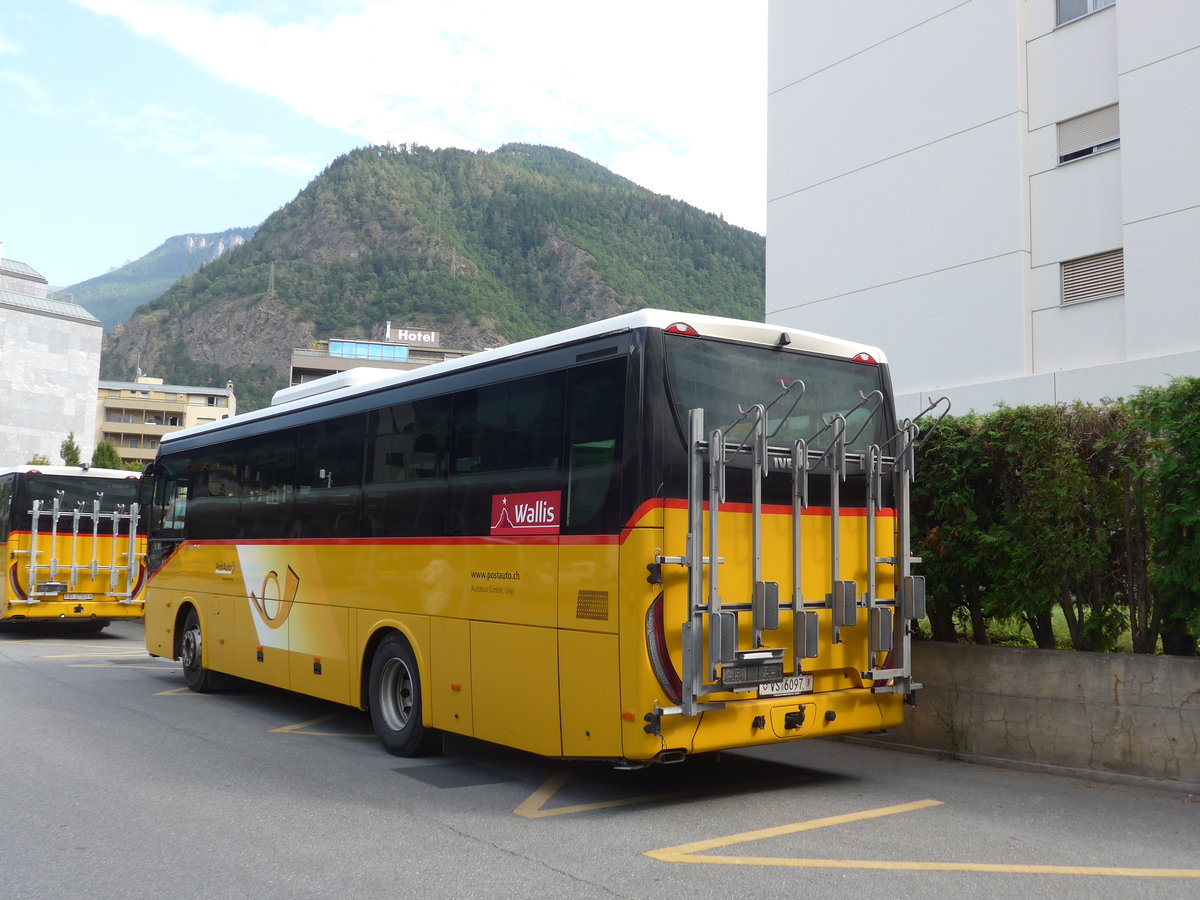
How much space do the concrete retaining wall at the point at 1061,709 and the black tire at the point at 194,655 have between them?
26.2 ft

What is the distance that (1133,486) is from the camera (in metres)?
8.17

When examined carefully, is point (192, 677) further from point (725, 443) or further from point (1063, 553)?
point (1063, 553)

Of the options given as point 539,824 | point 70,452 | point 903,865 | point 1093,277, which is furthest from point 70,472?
point 70,452

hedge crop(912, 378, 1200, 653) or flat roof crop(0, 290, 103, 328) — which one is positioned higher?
flat roof crop(0, 290, 103, 328)

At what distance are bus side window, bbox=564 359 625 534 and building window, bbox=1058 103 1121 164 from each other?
17128 millimetres

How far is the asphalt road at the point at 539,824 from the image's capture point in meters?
5.48

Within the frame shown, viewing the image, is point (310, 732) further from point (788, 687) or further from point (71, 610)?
point (71, 610)

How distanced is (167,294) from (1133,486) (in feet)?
591

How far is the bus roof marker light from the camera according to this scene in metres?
7.00

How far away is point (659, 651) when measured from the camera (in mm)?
6668

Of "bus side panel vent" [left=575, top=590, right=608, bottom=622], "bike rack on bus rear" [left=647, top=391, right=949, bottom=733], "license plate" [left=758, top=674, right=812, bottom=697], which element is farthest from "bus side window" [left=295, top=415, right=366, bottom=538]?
"license plate" [left=758, top=674, right=812, bottom=697]

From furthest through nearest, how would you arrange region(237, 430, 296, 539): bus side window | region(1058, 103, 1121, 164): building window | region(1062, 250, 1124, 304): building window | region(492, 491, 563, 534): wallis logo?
region(1058, 103, 1121, 164): building window < region(1062, 250, 1124, 304): building window < region(237, 430, 296, 539): bus side window < region(492, 491, 563, 534): wallis logo

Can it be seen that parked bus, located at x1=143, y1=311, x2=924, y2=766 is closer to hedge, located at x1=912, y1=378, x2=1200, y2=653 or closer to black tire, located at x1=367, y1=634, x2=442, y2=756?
black tire, located at x1=367, y1=634, x2=442, y2=756

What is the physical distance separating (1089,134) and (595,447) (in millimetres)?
17860
